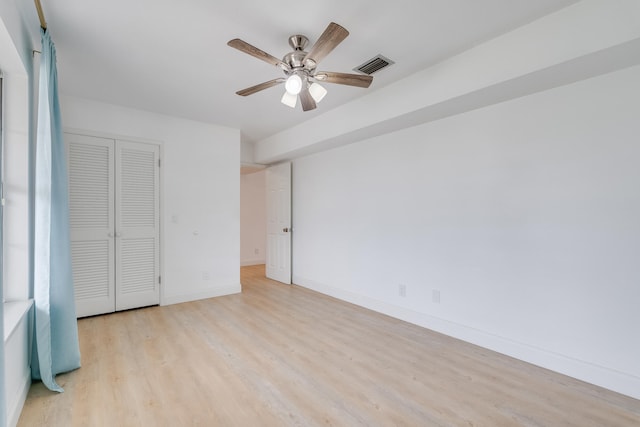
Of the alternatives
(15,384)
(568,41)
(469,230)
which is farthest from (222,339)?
(568,41)

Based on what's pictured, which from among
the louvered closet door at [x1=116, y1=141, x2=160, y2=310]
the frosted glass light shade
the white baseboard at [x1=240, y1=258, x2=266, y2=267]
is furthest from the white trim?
the white baseboard at [x1=240, y1=258, x2=266, y2=267]

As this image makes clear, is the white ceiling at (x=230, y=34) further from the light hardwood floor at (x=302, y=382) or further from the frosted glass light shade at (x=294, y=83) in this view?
the light hardwood floor at (x=302, y=382)

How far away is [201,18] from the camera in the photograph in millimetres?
2102

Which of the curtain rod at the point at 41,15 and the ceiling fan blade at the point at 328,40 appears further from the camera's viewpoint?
the curtain rod at the point at 41,15

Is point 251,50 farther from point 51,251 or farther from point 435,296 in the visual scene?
point 435,296

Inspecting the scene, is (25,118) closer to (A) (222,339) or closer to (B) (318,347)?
(A) (222,339)

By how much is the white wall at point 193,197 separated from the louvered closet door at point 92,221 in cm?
30

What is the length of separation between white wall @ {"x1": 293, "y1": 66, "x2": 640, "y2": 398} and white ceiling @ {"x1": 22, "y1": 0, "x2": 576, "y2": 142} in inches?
33.1

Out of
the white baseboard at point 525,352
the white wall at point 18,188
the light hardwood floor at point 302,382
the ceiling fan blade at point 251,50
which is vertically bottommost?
the light hardwood floor at point 302,382

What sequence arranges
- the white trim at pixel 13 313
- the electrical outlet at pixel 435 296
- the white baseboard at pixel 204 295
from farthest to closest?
the white baseboard at pixel 204 295
the electrical outlet at pixel 435 296
the white trim at pixel 13 313

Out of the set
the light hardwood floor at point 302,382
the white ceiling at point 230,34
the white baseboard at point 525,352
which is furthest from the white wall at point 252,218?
the white ceiling at point 230,34

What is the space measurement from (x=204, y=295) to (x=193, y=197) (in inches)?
57.3

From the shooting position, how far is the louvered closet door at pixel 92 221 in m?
3.48

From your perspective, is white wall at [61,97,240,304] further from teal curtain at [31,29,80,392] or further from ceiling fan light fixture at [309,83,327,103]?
ceiling fan light fixture at [309,83,327,103]
